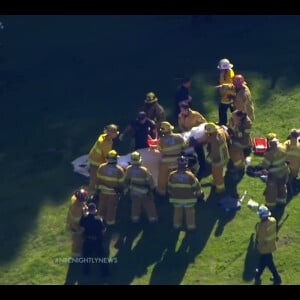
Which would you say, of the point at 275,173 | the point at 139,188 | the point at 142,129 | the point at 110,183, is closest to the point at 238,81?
the point at 142,129

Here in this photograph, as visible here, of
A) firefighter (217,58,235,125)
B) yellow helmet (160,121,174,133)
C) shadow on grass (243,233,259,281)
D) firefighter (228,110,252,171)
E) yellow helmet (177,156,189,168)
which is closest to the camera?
shadow on grass (243,233,259,281)

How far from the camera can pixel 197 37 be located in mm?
31844

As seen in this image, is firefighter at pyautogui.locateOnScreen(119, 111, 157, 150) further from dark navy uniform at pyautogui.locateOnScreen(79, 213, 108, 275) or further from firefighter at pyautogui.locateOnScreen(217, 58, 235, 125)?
dark navy uniform at pyautogui.locateOnScreen(79, 213, 108, 275)

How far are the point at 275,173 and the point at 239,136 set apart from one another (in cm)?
182

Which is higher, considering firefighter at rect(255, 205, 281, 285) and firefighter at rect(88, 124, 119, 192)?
firefighter at rect(88, 124, 119, 192)

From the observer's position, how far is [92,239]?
67.4 feet

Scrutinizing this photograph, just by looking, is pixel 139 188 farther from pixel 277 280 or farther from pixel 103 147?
pixel 277 280

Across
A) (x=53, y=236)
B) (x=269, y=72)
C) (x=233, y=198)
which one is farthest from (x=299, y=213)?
(x=269, y=72)

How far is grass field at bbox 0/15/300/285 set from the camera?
21203 mm

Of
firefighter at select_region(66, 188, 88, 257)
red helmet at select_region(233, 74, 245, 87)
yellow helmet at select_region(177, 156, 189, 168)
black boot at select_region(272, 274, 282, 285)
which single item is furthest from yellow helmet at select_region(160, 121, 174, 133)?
black boot at select_region(272, 274, 282, 285)

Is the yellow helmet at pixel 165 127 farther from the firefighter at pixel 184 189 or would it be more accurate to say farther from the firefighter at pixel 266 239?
the firefighter at pixel 266 239

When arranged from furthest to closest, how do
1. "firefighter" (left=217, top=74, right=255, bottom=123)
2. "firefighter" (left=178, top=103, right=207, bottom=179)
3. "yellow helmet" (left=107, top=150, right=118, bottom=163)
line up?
"firefighter" (left=217, top=74, right=255, bottom=123) < "firefighter" (left=178, top=103, right=207, bottom=179) < "yellow helmet" (left=107, top=150, right=118, bottom=163)

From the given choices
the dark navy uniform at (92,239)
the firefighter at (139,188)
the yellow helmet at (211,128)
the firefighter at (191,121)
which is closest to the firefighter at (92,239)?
the dark navy uniform at (92,239)
